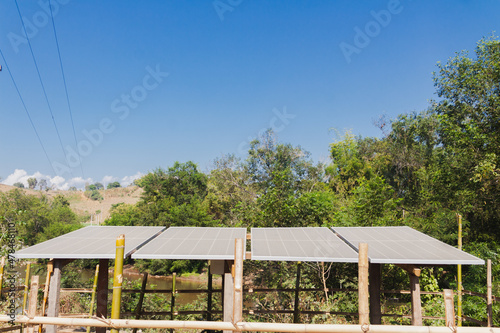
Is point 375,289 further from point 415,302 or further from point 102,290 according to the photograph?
point 102,290

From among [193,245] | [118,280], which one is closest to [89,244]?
[193,245]

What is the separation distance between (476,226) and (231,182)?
460 inches

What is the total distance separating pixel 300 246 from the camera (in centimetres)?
398

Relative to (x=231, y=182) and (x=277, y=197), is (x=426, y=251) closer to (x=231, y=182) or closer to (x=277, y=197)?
(x=277, y=197)

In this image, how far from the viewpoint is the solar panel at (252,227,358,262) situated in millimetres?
3439

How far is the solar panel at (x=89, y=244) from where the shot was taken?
11.6 ft

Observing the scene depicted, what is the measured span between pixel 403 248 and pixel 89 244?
4173mm

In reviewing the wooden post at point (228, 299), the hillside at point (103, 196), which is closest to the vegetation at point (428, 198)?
the wooden post at point (228, 299)

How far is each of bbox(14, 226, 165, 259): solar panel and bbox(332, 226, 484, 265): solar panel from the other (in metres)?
3.00

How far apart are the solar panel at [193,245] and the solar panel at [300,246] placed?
0.32 meters

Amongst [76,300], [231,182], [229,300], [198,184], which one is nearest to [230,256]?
[229,300]

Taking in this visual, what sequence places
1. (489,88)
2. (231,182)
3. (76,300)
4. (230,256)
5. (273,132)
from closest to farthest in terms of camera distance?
(230,256) → (76,300) → (489,88) → (231,182) → (273,132)

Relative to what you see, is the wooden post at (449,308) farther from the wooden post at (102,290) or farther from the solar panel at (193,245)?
the wooden post at (102,290)

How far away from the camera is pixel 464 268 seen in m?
9.78
